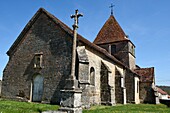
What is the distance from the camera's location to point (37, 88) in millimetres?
16469

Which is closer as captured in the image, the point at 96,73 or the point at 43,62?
the point at 43,62

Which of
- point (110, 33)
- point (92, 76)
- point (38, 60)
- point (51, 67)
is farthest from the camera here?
point (110, 33)

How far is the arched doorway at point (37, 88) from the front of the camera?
1627cm

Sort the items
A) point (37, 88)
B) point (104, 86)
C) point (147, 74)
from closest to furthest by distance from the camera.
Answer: point (37, 88) → point (104, 86) → point (147, 74)

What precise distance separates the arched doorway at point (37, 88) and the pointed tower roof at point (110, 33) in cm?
1596

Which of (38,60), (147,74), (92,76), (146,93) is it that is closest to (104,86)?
(92,76)

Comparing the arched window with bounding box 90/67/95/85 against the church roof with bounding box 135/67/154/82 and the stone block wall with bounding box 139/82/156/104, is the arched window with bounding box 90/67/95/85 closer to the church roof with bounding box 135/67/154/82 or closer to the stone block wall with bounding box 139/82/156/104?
the stone block wall with bounding box 139/82/156/104

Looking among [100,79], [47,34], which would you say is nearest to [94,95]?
[100,79]

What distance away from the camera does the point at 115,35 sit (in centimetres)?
3008

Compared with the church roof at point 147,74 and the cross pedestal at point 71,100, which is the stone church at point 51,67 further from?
the church roof at point 147,74

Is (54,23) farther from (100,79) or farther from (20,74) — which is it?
(100,79)

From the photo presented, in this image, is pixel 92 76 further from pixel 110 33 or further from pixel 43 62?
pixel 110 33

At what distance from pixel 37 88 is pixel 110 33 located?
1800 cm

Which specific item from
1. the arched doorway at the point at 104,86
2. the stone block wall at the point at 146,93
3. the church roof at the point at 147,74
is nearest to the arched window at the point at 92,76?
the arched doorway at the point at 104,86
